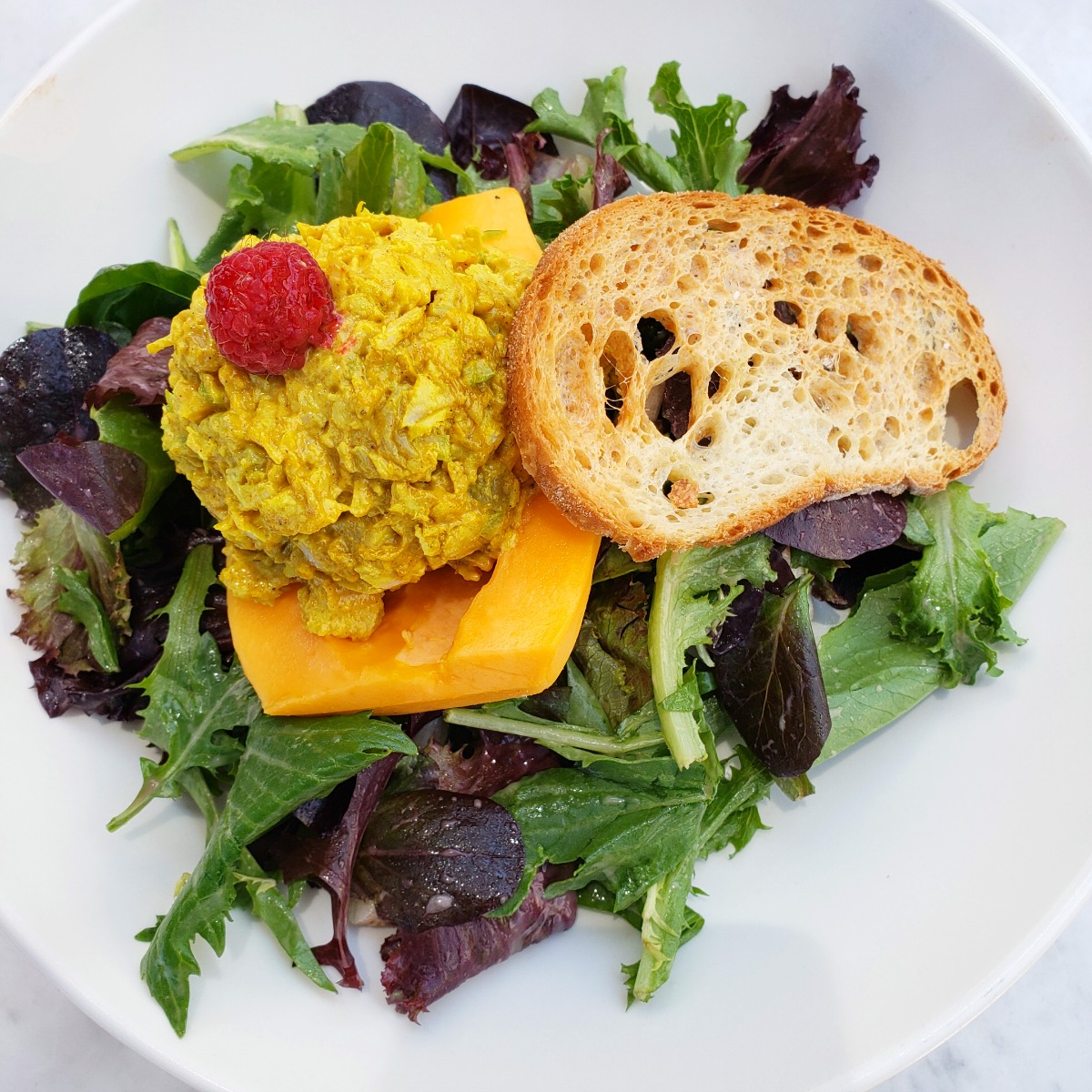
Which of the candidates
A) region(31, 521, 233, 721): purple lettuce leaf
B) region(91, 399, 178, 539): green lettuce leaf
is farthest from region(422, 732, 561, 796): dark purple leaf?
region(91, 399, 178, 539): green lettuce leaf

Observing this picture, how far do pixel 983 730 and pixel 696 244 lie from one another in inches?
56.1

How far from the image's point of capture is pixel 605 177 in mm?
2559

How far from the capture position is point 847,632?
96.0 inches

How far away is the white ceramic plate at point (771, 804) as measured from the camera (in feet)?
6.94

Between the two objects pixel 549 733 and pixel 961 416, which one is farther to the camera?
pixel 961 416

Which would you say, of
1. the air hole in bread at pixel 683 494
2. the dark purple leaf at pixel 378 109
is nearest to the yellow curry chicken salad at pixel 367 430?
the air hole in bread at pixel 683 494

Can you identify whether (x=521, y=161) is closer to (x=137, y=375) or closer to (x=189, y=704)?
(x=137, y=375)

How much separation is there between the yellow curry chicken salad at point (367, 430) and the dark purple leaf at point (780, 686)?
720mm

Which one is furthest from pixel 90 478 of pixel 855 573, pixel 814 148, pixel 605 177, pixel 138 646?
pixel 814 148

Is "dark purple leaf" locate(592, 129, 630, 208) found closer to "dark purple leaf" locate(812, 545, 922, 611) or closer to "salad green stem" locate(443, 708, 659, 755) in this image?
"dark purple leaf" locate(812, 545, 922, 611)

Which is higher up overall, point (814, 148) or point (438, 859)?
point (814, 148)

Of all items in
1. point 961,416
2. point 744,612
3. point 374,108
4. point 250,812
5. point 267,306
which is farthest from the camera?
point 374,108

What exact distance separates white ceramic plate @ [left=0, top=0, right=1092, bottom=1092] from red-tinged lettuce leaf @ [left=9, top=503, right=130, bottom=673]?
87mm

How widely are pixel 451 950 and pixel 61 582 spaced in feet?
4.54
